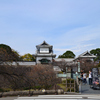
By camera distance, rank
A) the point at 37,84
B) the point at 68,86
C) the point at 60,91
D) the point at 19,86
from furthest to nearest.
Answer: the point at 37,84, the point at 19,86, the point at 68,86, the point at 60,91

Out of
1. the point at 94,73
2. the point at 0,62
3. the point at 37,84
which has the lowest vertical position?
the point at 37,84

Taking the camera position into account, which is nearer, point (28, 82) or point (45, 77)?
point (28, 82)

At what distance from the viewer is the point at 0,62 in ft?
36.1

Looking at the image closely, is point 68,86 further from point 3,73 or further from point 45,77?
point 3,73

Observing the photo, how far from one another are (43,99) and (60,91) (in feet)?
10.3

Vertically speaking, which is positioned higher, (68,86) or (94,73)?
(94,73)

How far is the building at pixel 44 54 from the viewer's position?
39141mm

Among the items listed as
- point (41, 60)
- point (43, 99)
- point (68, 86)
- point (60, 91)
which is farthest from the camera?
point (41, 60)

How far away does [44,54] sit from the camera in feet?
131

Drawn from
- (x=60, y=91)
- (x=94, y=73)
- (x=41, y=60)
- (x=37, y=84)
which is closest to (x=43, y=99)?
(x=60, y=91)

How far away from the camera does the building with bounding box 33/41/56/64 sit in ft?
128

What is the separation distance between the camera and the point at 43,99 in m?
6.96

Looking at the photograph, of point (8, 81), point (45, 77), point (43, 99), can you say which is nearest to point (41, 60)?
point (45, 77)

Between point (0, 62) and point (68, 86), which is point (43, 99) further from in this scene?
point (0, 62)
